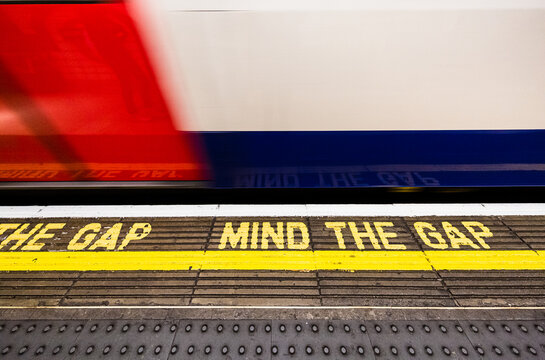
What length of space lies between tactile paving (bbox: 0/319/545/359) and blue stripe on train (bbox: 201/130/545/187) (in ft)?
3.47

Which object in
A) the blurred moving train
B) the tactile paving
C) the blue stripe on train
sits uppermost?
the blurred moving train

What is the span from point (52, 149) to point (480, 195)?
144 inches

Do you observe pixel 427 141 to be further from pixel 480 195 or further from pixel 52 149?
pixel 52 149

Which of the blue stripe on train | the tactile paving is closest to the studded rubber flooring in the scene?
the tactile paving

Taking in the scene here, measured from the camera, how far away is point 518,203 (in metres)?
2.65

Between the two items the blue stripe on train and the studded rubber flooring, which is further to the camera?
the blue stripe on train

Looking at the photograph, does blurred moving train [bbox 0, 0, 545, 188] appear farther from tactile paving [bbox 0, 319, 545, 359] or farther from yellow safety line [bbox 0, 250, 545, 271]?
tactile paving [bbox 0, 319, 545, 359]

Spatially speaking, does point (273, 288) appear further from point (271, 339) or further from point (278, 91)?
point (278, 91)

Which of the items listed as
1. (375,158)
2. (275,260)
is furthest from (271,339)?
(375,158)

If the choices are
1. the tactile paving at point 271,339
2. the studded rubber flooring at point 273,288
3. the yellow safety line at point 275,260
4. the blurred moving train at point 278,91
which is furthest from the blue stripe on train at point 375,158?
the tactile paving at point 271,339

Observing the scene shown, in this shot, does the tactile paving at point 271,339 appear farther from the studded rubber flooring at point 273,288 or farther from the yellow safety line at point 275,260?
the yellow safety line at point 275,260

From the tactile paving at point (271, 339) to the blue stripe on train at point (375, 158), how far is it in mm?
1058

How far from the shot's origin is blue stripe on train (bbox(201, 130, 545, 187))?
2.09 metres

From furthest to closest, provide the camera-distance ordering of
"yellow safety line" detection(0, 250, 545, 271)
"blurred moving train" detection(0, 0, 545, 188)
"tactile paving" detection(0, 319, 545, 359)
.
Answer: "yellow safety line" detection(0, 250, 545, 271), "blurred moving train" detection(0, 0, 545, 188), "tactile paving" detection(0, 319, 545, 359)
